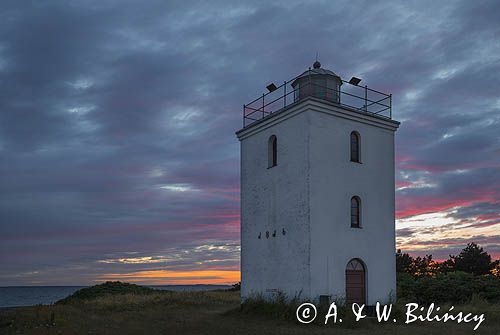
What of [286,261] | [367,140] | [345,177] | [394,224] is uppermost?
[367,140]

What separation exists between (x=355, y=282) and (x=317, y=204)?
3.81 meters

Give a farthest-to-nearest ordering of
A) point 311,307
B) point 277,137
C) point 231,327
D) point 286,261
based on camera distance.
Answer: point 277,137 < point 286,261 < point 311,307 < point 231,327

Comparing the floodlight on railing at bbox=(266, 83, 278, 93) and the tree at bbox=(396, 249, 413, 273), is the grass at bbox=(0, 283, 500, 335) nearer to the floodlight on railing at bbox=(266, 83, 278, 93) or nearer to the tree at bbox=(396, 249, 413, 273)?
the floodlight on railing at bbox=(266, 83, 278, 93)

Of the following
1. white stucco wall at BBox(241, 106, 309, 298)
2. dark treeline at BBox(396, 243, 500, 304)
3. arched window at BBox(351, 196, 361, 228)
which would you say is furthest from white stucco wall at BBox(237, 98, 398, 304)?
dark treeline at BBox(396, 243, 500, 304)

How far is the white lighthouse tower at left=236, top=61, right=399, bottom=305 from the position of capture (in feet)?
68.4

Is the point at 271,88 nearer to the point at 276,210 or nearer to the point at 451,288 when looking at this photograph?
the point at 276,210

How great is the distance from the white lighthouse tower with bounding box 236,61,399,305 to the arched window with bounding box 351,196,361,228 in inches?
1.7

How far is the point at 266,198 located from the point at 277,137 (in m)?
2.76

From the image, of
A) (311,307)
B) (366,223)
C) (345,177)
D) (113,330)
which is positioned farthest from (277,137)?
(113,330)

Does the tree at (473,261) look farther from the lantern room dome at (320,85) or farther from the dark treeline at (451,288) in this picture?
the lantern room dome at (320,85)

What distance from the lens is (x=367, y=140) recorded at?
23.0 metres

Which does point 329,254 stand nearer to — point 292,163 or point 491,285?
point 292,163

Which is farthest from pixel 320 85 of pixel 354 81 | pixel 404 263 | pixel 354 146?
pixel 404 263

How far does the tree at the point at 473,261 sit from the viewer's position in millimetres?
41000
